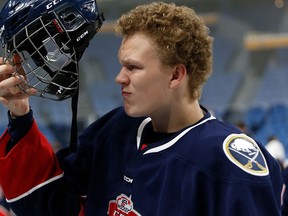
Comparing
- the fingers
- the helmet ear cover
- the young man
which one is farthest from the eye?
the fingers

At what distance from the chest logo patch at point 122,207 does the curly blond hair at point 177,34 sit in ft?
0.88

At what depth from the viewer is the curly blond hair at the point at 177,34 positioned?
1209mm

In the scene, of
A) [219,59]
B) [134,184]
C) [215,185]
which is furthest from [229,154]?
[219,59]

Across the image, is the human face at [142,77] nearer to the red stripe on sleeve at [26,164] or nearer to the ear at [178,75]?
the ear at [178,75]

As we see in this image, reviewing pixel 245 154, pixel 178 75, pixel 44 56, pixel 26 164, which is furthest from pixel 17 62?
pixel 245 154

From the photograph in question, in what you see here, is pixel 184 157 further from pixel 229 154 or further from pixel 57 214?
pixel 57 214

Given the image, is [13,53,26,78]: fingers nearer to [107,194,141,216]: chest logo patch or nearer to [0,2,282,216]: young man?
[0,2,282,216]: young man

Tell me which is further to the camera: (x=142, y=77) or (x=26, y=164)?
(x=26, y=164)

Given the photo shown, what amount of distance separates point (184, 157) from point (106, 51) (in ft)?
24.1

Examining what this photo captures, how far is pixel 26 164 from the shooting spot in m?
1.32

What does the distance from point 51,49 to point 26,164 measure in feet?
0.90

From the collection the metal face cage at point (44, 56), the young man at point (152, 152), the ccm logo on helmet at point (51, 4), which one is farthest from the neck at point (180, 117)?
the ccm logo on helmet at point (51, 4)

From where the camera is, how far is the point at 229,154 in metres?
1.15

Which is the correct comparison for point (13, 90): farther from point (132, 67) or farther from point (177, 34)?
point (177, 34)
